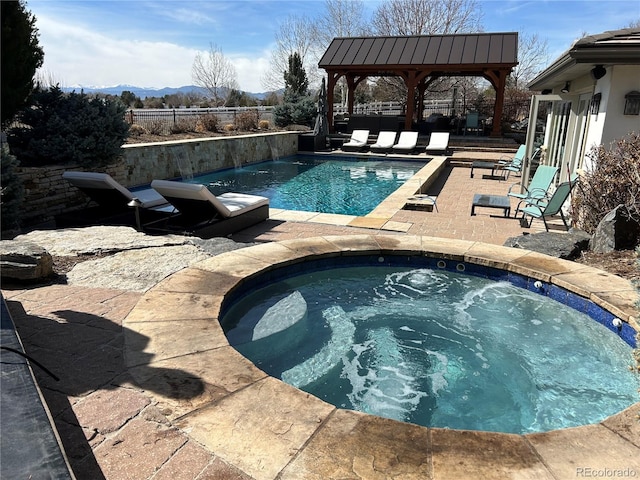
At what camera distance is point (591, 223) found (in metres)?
6.70

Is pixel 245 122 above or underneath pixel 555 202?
above

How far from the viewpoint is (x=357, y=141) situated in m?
19.7

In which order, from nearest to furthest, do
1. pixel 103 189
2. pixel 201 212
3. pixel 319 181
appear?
pixel 201 212 < pixel 103 189 < pixel 319 181

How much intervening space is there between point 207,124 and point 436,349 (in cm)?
1657

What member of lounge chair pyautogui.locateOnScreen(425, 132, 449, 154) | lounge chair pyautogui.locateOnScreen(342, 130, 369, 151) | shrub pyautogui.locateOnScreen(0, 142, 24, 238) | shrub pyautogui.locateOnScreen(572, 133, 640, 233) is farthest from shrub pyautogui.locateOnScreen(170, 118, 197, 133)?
shrub pyautogui.locateOnScreen(572, 133, 640, 233)

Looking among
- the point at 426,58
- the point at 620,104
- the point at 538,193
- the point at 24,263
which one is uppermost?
the point at 426,58

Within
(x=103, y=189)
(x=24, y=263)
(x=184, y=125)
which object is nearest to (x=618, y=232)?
(x=24, y=263)

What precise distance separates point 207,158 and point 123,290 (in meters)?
10.7

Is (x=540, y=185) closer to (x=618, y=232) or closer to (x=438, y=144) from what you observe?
(x=618, y=232)

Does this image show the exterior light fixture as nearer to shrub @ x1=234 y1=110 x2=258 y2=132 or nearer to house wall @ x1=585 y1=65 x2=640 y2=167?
house wall @ x1=585 y1=65 x2=640 y2=167

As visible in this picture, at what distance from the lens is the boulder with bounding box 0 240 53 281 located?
13.7ft

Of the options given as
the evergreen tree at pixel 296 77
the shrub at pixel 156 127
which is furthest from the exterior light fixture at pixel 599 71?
the evergreen tree at pixel 296 77

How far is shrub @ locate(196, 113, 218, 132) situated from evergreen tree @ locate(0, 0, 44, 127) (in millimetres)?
10584

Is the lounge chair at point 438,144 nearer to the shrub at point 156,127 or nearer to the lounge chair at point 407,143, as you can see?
the lounge chair at point 407,143
